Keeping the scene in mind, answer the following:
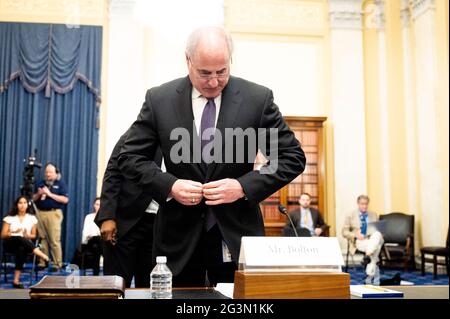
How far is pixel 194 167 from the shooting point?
1.58 meters

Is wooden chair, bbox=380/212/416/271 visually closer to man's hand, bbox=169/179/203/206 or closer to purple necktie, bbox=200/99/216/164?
purple necktie, bbox=200/99/216/164

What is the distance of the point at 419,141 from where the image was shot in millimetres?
8648

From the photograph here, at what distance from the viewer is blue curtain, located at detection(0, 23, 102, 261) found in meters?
8.34

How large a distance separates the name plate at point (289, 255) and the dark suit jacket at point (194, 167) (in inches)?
14.2

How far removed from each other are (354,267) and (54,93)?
5.51 m

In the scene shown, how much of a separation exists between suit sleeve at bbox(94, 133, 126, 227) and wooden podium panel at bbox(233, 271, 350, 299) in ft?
4.58

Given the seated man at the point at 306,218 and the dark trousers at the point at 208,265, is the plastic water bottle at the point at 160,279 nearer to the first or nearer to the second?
the dark trousers at the point at 208,265

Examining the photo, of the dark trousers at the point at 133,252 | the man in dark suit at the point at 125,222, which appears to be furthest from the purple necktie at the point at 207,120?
the dark trousers at the point at 133,252

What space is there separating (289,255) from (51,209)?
6.74 metres

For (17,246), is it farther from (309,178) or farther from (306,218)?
(309,178)

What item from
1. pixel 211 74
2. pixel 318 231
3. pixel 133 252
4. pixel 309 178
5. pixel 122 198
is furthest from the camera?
pixel 309 178

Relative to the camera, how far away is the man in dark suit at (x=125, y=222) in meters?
2.39

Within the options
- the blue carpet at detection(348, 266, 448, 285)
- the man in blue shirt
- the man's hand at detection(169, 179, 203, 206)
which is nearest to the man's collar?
the man's hand at detection(169, 179, 203, 206)

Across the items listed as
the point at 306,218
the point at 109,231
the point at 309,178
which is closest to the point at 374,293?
the point at 109,231
